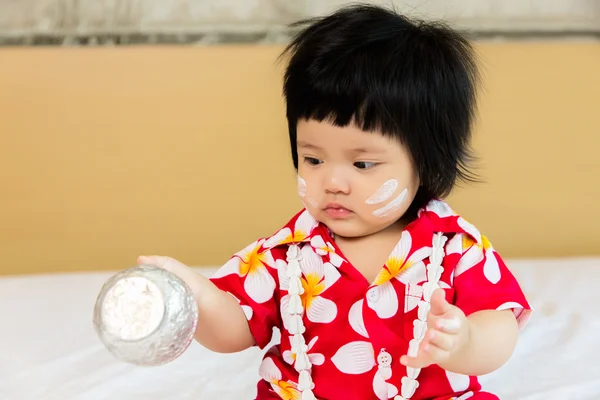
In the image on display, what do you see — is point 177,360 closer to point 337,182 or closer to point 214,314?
point 214,314

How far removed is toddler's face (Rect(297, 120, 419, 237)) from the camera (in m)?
0.75

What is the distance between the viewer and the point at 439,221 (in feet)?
2.69

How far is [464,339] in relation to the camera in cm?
68

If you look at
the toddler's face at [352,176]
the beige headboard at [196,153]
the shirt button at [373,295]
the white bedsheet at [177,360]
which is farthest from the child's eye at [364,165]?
the beige headboard at [196,153]

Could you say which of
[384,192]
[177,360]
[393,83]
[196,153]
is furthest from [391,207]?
[196,153]

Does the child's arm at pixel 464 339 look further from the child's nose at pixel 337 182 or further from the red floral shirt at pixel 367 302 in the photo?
the child's nose at pixel 337 182

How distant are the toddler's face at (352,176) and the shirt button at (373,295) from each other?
0.21 feet

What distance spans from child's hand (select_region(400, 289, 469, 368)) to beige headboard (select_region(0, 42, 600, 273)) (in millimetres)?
921

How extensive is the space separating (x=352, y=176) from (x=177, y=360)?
0.49m

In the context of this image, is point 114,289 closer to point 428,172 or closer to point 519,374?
point 428,172

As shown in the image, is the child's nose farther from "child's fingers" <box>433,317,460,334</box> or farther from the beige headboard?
the beige headboard

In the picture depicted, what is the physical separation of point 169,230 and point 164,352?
0.93m

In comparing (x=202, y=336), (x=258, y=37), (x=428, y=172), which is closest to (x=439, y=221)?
(x=428, y=172)

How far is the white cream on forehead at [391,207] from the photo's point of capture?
0.79 meters
